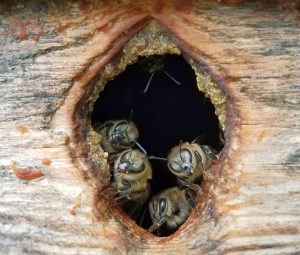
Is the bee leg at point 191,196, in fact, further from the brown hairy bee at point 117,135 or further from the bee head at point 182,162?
the brown hairy bee at point 117,135

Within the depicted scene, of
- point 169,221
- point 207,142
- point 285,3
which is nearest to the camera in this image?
point 285,3

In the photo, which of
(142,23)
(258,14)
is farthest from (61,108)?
(258,14)

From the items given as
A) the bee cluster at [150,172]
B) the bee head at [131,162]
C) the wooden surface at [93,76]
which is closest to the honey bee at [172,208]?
the bee cluster at [150,172]

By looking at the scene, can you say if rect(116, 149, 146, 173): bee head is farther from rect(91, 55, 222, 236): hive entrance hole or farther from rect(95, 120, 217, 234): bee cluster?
rect(91, 55, 222, 236): hive entrance hole

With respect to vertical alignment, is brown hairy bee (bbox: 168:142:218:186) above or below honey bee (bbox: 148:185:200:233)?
Result: above

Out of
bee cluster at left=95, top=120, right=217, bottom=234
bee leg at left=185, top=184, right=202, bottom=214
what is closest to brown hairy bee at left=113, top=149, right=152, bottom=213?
bee cluster at left=95, top=120, right=217, bottom=234

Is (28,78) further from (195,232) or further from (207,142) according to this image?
(207,142)
